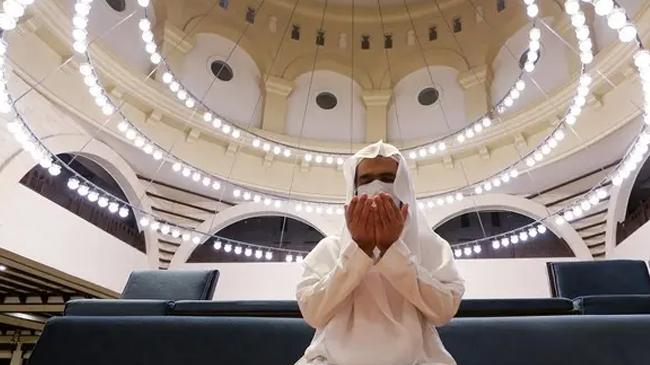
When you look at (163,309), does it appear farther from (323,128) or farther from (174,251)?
(323,128)

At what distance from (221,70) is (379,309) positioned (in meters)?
8.84

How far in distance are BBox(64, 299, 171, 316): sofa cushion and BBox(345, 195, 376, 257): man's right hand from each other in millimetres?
1678

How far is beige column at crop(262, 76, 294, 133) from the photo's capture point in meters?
9.59

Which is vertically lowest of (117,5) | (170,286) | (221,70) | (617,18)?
(170,286)

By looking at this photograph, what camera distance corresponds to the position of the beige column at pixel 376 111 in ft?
31.8

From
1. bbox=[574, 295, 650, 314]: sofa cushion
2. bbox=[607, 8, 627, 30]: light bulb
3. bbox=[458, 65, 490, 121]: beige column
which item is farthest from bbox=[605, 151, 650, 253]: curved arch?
bbox=[574, 295, 650, 314]: sofa cushion

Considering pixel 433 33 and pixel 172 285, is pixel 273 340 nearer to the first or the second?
pixel 172 285

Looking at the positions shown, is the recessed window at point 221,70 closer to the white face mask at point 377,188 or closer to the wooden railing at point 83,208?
the wooden railing at point 83,208

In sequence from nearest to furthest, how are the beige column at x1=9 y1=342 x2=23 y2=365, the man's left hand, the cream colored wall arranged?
the man's left hand < the cream colored wall < the beige column at x1=9 y1=342 x2=23 y2=365

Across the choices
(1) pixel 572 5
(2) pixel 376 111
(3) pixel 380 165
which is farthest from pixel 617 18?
(2) pixel 376 111

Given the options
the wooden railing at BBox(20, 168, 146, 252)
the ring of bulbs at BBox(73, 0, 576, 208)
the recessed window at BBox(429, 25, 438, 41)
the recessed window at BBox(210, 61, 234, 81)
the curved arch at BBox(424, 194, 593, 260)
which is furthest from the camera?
the recessed window at BBox(429, 25, 438, 41)

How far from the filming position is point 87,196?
6547 mm

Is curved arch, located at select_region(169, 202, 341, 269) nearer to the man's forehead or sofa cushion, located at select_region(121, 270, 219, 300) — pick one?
sofa cushion, located at select_region(121, 270, 219, 300)

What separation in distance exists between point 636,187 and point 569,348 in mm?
6354
